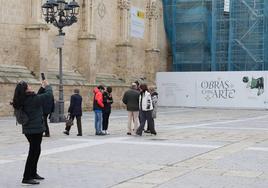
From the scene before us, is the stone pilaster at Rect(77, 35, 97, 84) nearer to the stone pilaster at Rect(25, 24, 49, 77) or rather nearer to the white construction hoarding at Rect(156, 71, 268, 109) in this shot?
the stone pilaster at Rect(25, 24, 49, 77)

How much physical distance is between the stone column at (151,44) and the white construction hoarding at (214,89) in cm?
79

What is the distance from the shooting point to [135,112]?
1697 centimetres

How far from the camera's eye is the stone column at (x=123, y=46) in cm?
3859

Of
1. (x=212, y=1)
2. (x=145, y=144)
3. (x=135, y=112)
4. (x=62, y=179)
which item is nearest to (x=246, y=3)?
(x=212, y=1)

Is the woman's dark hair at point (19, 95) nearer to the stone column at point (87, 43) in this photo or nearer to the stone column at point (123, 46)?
the stone column at point (87, 43)

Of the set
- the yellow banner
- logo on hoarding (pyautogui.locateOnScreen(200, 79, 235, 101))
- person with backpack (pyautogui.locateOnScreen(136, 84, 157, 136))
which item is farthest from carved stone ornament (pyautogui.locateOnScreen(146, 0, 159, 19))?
person with backpack (pyautogui.locateOnScreen(136, 84, 157, 136))

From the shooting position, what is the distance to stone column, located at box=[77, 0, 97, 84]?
34062 mm

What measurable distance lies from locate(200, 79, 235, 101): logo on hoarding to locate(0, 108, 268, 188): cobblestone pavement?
24124 millimetres

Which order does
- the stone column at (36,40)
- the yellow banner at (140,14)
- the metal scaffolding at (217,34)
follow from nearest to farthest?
the stone column at (36,40)
the yellow banner at (140,14)
the metal scaffolding at (217,34)

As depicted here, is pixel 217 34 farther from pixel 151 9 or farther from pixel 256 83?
pixel 256 83

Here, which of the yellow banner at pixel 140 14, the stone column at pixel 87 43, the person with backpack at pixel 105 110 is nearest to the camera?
the person with backpack at pixel 105 110

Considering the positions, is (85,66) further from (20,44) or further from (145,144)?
(145,144)

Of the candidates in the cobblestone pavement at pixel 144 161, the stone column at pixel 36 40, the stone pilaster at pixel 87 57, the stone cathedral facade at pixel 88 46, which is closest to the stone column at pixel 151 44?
the stone cathedral facade at pixel 88 46

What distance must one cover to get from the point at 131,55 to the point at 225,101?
25.5ft
